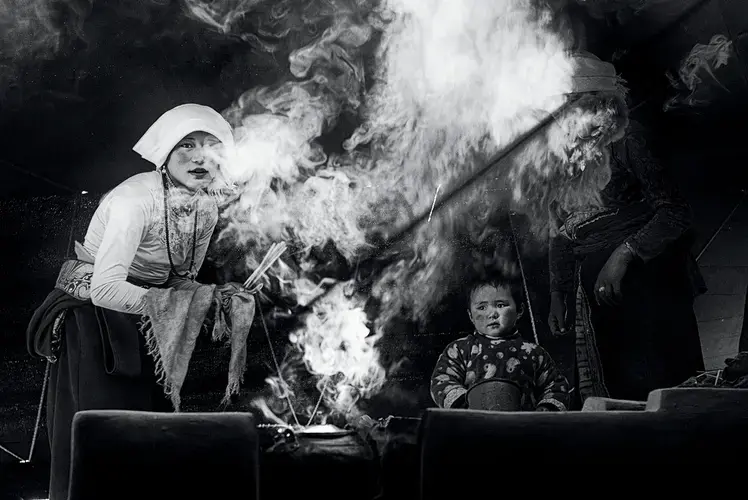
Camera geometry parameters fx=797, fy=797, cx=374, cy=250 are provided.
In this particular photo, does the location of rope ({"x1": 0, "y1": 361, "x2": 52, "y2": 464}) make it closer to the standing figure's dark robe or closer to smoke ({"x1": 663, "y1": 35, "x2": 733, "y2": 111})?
the standing figure's dark robe

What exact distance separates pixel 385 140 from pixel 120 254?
1261 mm

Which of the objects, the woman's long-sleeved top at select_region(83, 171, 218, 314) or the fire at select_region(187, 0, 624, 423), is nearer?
the woman's long-sleeved top at select_region(83, 171, 218, 314)

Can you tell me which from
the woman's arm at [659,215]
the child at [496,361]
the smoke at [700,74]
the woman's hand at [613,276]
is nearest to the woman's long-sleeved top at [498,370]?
the child at [496,361]

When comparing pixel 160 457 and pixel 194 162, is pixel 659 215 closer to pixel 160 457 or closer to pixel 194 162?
pixel 194 162

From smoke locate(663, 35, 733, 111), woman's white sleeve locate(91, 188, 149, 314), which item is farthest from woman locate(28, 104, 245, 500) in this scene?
smoke locate(663, 35, 733, 111)

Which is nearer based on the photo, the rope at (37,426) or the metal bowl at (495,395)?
the rope at (37,426)

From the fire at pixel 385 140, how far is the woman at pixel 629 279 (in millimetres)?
157

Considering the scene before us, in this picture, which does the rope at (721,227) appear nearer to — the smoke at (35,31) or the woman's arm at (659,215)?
the woman's arm at (659,215)

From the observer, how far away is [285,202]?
3.57 meters

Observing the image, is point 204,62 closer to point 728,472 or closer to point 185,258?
point 185,258

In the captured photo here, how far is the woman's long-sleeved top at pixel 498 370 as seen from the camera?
3.44 m

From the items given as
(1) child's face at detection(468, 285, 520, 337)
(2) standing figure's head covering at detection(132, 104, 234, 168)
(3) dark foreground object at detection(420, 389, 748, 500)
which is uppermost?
(2) standing figure's head covering at detection(132, 104, 234, 168)

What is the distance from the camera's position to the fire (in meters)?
3.55

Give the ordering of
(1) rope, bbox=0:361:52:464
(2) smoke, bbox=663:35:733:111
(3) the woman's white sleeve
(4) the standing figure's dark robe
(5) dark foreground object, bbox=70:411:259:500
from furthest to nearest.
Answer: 1. (2) smoke, bbox=663:35:733:111
2. (4) the standing figure's dark robe
3. (3) the woman's white sleeve
4. (1) rope, bbox=0:361:52:464
5. (5) dark foreground object, bbox=70:411:259:500
